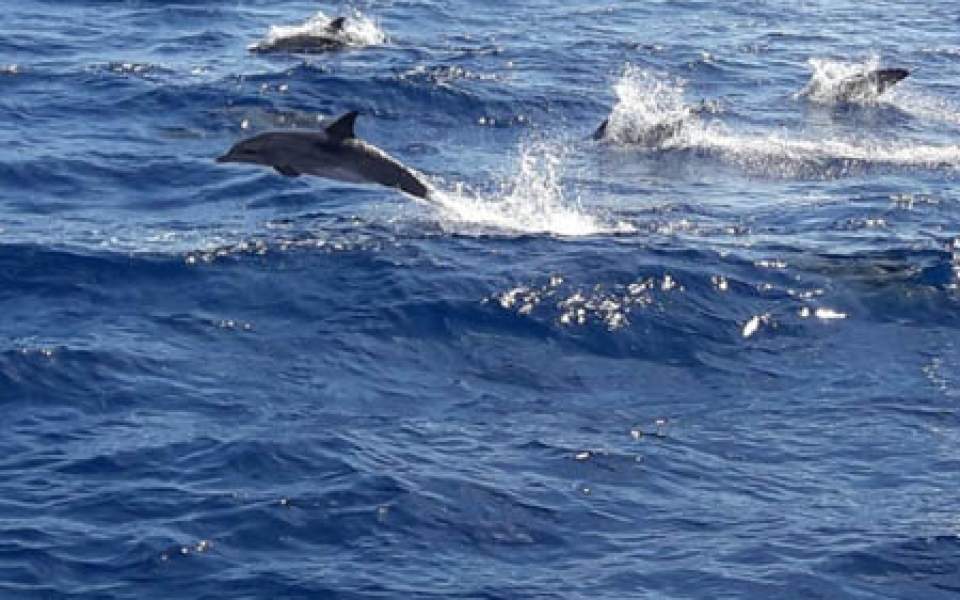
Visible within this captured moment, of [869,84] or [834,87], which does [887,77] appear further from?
[834,87]

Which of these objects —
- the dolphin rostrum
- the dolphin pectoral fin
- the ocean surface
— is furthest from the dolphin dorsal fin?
the dolphin rostrum

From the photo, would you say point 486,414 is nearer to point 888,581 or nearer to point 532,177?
point 888,581

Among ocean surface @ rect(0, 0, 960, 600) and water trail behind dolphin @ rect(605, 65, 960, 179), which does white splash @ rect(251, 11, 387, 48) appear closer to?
ocean surface @ rect(0, 0, 960, 600)

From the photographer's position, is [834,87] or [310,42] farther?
[310,42]

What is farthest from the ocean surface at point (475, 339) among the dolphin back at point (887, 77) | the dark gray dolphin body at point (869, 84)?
the dolphin back at point (887, 77)

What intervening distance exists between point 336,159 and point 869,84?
12.6 meters

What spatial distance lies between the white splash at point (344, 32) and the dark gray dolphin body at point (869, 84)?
25.9ft

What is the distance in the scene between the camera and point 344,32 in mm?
34094

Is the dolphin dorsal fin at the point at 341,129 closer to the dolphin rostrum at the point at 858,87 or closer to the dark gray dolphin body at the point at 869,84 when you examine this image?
the dolphin rostrum at the point at 858,87

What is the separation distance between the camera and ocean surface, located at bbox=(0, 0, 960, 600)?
14.8 m

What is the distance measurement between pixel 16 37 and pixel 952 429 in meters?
20.7

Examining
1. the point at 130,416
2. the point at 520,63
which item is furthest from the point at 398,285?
the point at 520,63

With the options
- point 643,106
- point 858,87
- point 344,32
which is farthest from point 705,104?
point 344,32

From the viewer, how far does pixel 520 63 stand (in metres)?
32.8
